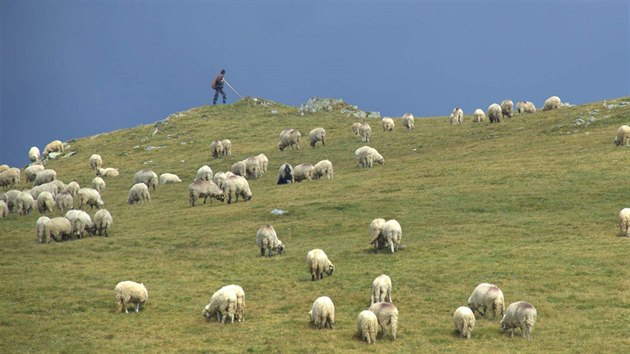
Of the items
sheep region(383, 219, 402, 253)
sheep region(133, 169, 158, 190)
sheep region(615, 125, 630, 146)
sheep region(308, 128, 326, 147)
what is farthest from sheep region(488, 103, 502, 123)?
sheep region(383, 219, 402, 253)

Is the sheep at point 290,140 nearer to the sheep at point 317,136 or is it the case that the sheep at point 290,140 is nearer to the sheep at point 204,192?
the sheep at point 317,136

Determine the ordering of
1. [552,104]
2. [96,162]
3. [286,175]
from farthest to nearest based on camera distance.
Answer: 1. [552,104]
2. [96,162]
3. [286,175]

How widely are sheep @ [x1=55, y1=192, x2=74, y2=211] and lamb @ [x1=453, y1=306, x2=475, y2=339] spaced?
36.4 m

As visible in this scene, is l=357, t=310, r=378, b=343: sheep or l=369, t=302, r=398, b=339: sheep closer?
l=357, t=310, r=378, b=343: sheep

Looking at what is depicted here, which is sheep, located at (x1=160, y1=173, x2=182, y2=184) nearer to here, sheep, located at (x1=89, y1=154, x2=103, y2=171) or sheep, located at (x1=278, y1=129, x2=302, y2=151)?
sheep, located at (x1=278, y1=129, x2=302, y2=151)

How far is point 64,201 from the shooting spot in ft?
196

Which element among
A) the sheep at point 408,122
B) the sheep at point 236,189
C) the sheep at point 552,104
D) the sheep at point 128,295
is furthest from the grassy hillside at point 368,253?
the sheep at point 408,122

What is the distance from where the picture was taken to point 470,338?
2966 cm

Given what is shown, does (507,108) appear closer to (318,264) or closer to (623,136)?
(623,136)

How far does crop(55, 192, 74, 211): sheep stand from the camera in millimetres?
59562

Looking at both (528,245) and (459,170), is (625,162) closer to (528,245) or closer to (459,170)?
(459,170)

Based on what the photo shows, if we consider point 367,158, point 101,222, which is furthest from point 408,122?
point 101,222

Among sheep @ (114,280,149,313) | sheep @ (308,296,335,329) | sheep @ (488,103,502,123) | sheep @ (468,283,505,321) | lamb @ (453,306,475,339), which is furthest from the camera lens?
sheep @ (488,103,502,123)

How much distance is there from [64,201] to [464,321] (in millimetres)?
37190
